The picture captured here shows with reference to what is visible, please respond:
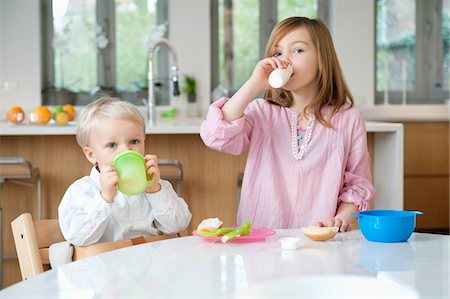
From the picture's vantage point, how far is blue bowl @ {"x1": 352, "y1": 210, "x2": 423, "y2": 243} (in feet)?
4.55

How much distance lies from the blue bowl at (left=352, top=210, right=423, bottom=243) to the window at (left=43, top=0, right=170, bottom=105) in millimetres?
4328

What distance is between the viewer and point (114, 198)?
1672 millimetres

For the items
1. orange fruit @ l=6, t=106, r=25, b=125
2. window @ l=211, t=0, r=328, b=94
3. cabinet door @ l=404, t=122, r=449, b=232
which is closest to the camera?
orange fruit @ l=6, t=106, r=25, b=125

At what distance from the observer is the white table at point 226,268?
1014 millimetres

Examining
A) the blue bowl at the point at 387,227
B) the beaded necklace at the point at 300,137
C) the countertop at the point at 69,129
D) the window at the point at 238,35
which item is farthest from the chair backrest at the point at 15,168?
the window at the point at 238,35

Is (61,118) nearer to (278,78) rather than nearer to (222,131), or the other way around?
(222,131)

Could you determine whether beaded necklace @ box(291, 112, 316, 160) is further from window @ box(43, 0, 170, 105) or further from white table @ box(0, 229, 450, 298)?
window @ box(43, 0, 170, 105)

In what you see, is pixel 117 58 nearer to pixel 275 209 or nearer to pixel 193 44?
pixel 193 44

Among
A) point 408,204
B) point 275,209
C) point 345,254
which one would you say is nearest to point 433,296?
point 345,254

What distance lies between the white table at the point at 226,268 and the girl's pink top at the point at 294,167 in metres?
0.48

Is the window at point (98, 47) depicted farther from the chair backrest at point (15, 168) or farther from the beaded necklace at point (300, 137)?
the beaded necklace at point (300, 137)

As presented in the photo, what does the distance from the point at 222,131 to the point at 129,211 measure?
0.31 metres

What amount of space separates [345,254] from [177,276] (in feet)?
1.10

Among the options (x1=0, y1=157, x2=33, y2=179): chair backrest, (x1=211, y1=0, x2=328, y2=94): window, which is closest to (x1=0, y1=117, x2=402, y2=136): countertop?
(x1=0, y1=157, x2=33, y2=179): chair backrest
